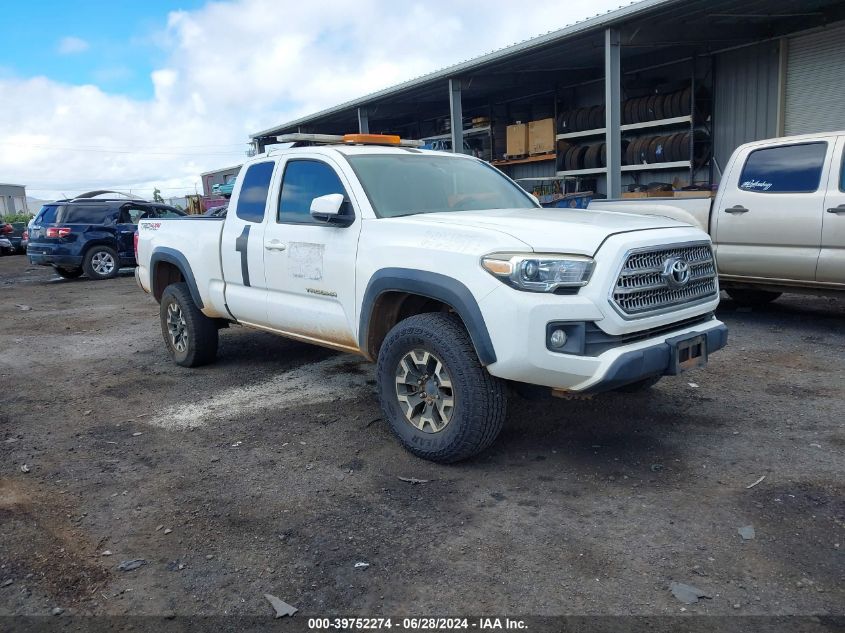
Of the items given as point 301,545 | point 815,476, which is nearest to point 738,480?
point 815,476

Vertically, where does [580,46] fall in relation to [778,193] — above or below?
above

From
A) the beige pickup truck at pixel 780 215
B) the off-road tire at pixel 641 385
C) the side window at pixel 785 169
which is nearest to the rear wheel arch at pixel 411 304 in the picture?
the off-road tire at pixel 641 385

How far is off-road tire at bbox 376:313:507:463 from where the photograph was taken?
12.7ft

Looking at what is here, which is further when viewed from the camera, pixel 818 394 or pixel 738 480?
pixel 818 394

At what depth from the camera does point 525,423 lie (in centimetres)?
486

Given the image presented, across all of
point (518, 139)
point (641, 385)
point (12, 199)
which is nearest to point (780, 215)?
point (641, 385)

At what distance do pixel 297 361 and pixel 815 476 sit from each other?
459 centimetres

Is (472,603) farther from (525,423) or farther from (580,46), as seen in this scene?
(580,46)

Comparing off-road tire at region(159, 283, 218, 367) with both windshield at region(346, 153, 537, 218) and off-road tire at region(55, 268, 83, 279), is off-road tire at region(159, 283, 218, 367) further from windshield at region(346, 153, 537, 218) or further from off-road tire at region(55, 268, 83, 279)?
off-road tire at region(55, 268, 83, 279)

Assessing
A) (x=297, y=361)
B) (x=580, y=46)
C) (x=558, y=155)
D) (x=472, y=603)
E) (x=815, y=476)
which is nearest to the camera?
(x=472, y=603)

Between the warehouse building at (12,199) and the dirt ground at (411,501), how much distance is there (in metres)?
73.2

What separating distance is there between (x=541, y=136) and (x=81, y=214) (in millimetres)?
10887

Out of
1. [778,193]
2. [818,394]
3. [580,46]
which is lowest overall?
[818,394]

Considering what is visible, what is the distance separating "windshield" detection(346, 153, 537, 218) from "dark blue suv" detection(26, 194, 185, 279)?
12.1 metres
